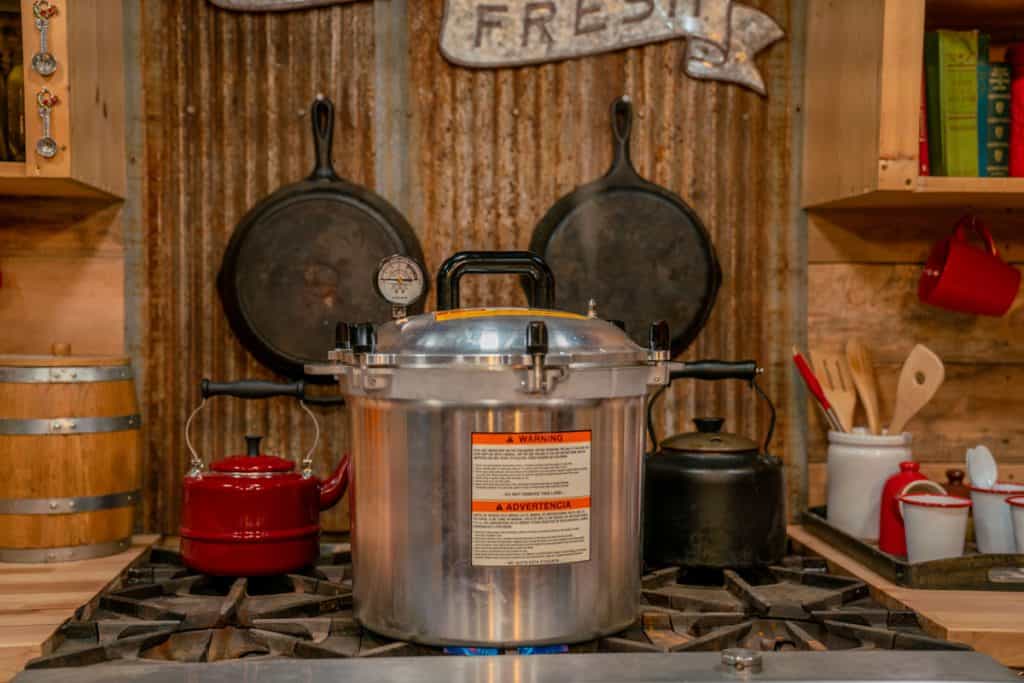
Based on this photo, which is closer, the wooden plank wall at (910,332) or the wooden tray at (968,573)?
the wooden tray at (968,573)

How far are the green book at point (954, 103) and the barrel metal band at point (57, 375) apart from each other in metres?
1.45

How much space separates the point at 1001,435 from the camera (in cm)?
201

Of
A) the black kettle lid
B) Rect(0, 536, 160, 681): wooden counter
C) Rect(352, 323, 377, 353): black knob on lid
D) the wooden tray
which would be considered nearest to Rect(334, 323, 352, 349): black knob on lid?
Rect(352, 323, 377, 353): black knob on lid

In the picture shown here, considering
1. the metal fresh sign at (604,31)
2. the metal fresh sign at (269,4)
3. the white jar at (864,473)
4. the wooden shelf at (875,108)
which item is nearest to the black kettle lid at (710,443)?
the white jar at (864,473)

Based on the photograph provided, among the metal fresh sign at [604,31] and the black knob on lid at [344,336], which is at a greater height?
the metal fresh sign at [604,31]

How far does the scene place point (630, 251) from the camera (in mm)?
1946

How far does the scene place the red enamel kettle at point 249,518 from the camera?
1.55 metres

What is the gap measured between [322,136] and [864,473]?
116 centimetres

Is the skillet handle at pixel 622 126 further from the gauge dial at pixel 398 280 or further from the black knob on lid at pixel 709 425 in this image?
the gauge dial at pixel 398 280

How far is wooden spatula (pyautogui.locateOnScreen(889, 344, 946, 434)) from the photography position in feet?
5.91

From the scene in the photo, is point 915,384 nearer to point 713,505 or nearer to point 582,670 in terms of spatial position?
point 713,505

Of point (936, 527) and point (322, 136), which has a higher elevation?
point (322, 136)

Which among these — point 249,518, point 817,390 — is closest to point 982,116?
point 817,390

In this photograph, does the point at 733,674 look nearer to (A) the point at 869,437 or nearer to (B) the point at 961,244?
(A) the point at 869,437
